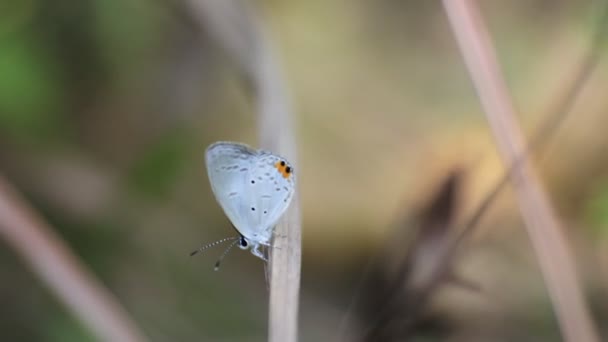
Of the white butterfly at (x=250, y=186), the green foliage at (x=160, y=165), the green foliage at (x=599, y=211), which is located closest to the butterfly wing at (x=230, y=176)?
the white butterfly at (x=250, y=186)

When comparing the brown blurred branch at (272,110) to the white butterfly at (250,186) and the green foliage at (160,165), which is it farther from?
the green foliage at (160,165)

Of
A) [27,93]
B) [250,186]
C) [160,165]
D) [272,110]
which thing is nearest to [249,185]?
[250,186]

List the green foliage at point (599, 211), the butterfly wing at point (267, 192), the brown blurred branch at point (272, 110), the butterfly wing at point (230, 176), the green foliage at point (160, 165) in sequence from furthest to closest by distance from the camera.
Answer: the green foliage at point (160, 165) < the green foliage at point (599, 211) < the butterfly wing at point (230, 176) < the butterfly wing at point (267, 192) < the brown blurred branch at point (272, 110)

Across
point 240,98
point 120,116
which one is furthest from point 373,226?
point 120,116

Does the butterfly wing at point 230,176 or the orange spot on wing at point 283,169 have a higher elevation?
the butterfly wing at point 230,176

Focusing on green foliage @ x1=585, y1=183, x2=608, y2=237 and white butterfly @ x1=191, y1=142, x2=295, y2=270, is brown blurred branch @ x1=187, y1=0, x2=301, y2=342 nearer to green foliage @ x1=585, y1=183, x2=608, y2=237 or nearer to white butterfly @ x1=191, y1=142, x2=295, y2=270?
white butterfly @ x1=191, y1=142, x2=295, y2=270

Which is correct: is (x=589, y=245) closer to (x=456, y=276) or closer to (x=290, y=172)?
(x=456, y=276)

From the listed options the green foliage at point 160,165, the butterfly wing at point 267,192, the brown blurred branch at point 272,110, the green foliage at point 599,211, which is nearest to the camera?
the brown blurred branch at point 272,110
